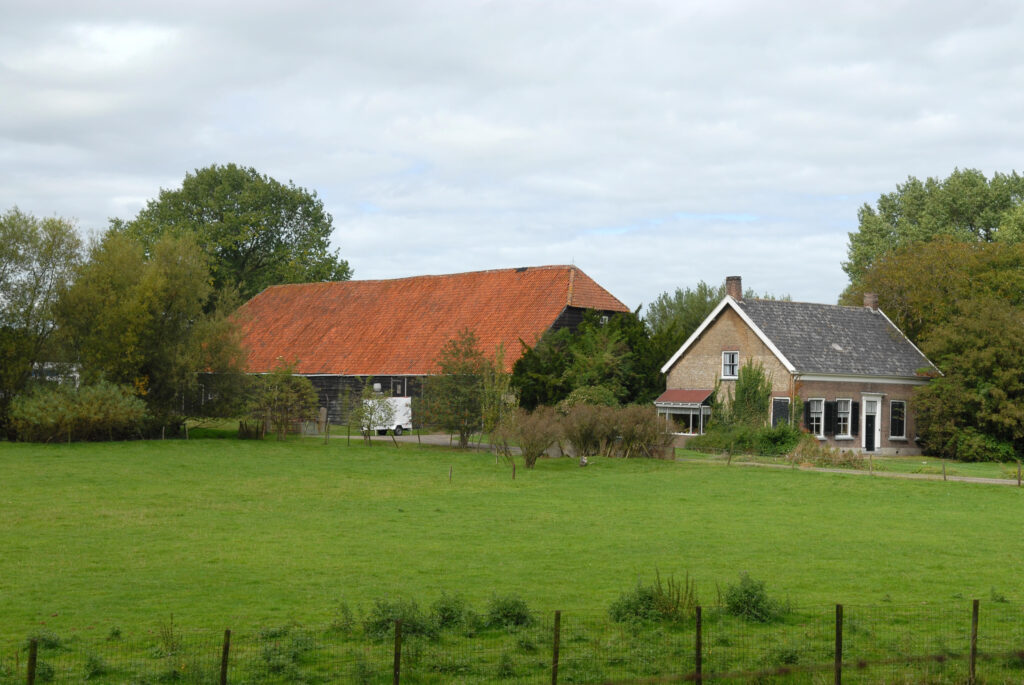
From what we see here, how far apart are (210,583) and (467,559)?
400cm

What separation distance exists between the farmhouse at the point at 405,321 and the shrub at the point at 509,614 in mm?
37233

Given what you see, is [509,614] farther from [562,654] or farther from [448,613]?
[562,654]

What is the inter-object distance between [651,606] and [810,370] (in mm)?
31799

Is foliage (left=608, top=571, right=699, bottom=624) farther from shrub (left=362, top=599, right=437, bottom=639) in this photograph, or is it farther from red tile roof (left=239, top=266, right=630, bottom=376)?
red tile roof (left=239, top=266, right=630, bottom=376)

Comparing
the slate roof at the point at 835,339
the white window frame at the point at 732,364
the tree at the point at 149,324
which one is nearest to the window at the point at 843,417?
the slate roof at the point at 835,339

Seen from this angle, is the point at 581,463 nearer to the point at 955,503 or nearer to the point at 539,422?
the point at 539,422

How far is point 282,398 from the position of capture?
154ft

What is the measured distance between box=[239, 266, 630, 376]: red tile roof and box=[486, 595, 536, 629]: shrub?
123ft

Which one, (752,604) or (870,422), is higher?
(870,422)

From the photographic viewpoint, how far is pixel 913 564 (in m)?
16.7

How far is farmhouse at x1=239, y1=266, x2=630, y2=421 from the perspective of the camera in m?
53.5

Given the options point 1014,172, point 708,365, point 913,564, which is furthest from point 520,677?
point 1014,172

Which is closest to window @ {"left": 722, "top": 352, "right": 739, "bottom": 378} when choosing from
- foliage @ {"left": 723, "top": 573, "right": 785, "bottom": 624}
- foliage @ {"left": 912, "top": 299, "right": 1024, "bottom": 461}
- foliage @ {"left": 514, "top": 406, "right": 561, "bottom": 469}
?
foliage @ {"left": 912, "top": 299, "right": 1024, "bottom": 461}

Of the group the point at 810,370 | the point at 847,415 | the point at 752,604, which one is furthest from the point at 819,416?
the point at 752,604
